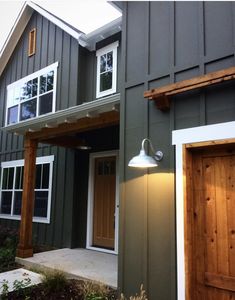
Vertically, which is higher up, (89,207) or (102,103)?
(102,103)

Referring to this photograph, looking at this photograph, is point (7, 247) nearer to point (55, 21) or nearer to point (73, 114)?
point (73, 114)

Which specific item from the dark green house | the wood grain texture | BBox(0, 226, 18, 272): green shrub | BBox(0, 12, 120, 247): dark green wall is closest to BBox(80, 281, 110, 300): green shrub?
the dark green house

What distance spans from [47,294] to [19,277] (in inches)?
43.1

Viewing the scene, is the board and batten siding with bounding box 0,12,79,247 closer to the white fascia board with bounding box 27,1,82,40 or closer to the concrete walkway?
the white fascia board with bounding box 27,1,82,40

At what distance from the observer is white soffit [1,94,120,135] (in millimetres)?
4854

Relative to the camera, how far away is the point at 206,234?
353cm

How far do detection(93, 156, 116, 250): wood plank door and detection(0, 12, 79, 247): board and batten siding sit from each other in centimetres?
65

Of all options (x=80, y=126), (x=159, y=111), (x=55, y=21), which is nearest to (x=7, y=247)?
(x=80, y=126)

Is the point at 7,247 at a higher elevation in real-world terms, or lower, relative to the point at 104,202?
lower

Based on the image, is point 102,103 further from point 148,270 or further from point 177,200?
point 148,270

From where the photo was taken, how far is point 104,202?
7.48m

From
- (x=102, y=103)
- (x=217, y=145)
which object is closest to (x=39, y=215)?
(x=102, y=103)

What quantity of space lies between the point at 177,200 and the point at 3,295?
9.68 ft

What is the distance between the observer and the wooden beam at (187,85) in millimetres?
3328
